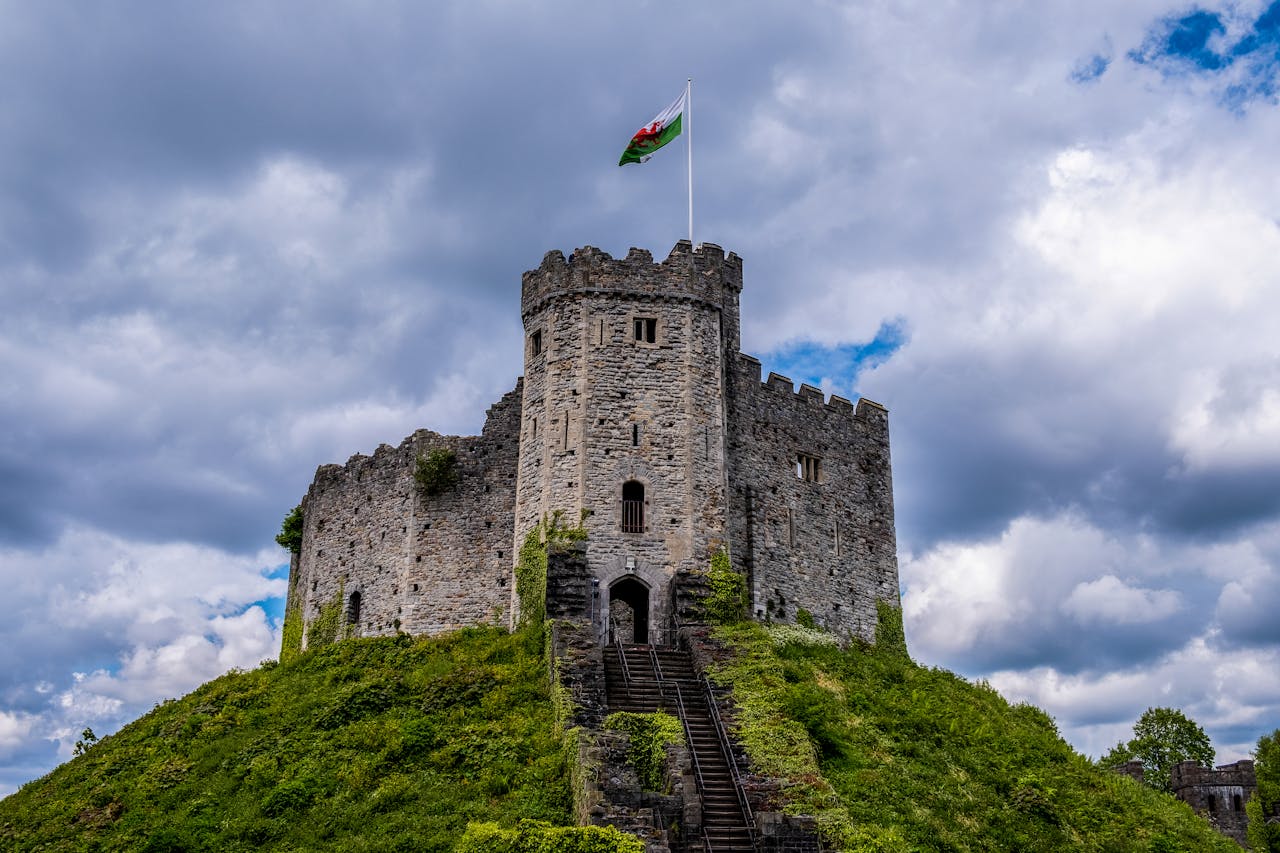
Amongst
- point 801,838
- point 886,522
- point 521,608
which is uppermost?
point 886,522

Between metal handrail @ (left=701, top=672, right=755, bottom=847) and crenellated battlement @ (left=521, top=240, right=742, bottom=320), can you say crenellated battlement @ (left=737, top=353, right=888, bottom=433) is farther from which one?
metal handrail @ (left=701, top=672, right=755, bottom=847)

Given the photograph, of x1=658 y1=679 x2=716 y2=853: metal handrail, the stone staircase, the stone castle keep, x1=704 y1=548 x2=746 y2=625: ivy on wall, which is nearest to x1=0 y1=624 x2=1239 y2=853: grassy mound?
the stone staircase

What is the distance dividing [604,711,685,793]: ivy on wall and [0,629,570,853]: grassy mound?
1.45m

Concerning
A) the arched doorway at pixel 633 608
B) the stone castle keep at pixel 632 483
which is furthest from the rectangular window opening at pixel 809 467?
the arched doorway at pixel 633 608

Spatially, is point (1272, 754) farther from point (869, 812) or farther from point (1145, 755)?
point (869, 812)

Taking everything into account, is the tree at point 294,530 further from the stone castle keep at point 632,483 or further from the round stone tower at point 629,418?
the round stone tower at point 629,418

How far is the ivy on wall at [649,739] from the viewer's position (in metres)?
22.8

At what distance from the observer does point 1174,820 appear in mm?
27984

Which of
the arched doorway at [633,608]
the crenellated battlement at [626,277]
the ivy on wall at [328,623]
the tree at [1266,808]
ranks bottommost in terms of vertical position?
the tree at [1266,808]

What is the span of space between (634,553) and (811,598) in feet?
28.1

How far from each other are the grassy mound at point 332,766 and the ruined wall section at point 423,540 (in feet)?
17.1

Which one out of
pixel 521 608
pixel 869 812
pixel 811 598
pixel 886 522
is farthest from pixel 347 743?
pixel 886 522

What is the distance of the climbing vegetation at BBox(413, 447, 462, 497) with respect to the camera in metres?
40.3

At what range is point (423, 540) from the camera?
132 feet
